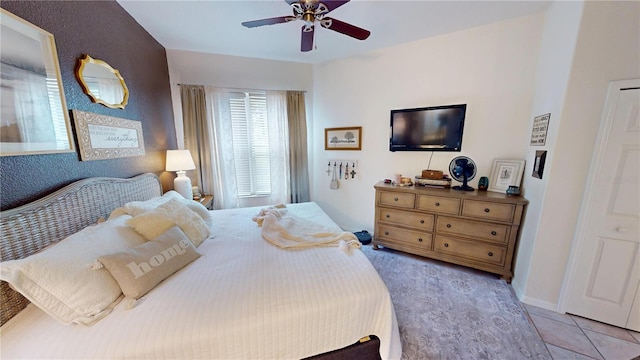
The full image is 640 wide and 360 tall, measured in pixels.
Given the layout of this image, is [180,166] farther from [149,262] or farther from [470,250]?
[470,250]

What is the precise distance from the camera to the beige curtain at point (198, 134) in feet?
9.71

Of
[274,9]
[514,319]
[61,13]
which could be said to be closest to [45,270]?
[61,13]

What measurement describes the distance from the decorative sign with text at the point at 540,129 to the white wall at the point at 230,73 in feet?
9.10

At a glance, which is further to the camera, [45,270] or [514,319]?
[514,319]

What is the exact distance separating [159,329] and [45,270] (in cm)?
59

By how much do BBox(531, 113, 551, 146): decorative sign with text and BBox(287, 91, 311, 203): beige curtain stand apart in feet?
8.92

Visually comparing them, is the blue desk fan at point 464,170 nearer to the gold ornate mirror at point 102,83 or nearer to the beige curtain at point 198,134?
the beige curtain at point 198,134

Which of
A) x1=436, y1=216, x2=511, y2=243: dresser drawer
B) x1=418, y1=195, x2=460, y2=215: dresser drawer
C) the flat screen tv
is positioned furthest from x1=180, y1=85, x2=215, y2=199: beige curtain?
x1=436, y1=216, x2=511, y2=243: dresser drawer

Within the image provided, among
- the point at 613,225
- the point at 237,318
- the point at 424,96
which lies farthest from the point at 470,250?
the point at 237,318

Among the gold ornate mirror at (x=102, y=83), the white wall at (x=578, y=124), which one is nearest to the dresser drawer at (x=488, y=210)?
the white wall at (x=578, y=124)

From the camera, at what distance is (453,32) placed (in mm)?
2406

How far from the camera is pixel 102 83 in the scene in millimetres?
1784

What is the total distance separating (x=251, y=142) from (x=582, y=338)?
395cm

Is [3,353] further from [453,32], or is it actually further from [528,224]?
[453,32]
